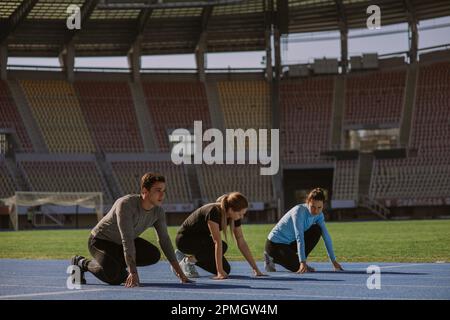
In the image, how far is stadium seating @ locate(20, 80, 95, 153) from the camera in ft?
168

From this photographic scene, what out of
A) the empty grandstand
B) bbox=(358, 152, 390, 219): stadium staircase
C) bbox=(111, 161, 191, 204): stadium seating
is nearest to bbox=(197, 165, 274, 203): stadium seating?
the empty grandstand

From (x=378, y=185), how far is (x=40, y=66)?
2539cm

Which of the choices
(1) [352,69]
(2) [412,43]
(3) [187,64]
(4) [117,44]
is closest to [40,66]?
(4) [117,44]

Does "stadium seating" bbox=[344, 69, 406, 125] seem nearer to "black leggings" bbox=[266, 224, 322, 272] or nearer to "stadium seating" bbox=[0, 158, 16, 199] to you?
"stadium seating" bbox=[0, 158, 16, 199]

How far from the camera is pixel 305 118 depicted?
54.4m

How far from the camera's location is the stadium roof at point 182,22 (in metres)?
47.3

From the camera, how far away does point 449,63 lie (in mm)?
52062

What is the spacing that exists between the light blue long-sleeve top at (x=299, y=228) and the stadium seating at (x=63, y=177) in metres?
38.8

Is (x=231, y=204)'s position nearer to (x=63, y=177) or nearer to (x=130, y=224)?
(x=130, y=224)

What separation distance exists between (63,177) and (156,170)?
21.1ft

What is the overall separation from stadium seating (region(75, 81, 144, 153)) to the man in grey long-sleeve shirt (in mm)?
43770

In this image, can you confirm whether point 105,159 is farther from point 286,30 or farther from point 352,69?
point 352,69

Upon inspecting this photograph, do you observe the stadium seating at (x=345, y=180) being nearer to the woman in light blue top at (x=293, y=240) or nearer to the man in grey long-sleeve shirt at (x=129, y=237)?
the woman in light blue top at (x=293, y=240)

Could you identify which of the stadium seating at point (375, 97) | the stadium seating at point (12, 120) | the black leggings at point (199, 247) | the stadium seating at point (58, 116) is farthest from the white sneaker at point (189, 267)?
the stadium seating at point (375, 97)
